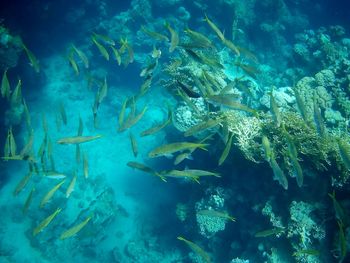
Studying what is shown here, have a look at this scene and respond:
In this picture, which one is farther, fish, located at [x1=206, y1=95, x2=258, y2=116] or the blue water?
the blue water

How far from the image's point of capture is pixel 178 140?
9266mm

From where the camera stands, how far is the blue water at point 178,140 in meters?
5.86

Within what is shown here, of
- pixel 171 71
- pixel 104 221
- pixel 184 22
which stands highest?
pixel 171 71

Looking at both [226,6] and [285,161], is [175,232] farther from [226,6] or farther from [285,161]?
[226,6]

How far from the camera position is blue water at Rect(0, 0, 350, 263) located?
5859 mm

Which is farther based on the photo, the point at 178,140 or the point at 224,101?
the point at 178,140

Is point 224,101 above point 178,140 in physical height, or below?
above

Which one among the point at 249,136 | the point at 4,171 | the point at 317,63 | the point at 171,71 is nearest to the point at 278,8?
the point at 317,63

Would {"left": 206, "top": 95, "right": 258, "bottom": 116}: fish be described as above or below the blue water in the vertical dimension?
above

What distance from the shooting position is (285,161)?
5.89 metres

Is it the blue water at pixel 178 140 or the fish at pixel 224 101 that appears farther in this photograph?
the blue water at pixel 178 140

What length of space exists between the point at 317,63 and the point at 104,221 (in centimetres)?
994

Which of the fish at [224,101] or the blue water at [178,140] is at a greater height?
the fish at [224,101]

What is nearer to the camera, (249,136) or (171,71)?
(249,136)
